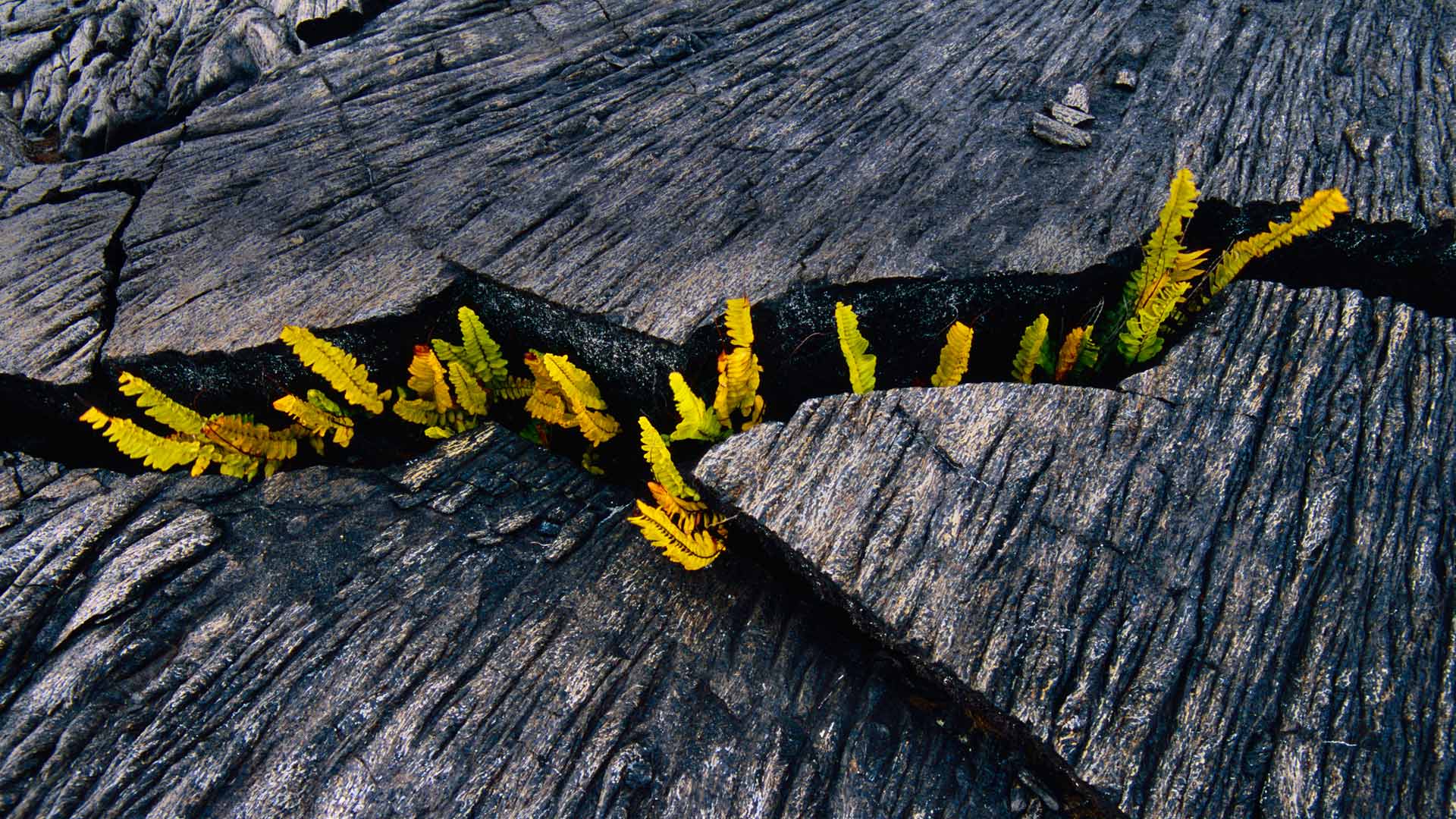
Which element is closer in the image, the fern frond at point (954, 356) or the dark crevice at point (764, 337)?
the fern frond at point (954, 356)

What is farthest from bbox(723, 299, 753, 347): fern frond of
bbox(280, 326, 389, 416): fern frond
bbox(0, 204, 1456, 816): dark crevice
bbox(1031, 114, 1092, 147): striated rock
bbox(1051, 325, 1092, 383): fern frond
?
bbox(1031, 114, 1092, 147): striated rock

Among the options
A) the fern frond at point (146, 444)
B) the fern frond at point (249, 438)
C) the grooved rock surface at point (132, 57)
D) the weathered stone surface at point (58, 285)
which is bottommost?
the fern frond at point (249, 438)

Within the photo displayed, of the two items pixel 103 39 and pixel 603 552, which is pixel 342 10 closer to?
pixel 103 39

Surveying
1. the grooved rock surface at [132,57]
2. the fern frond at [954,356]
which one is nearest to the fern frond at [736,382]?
the fern frond at [954,356]

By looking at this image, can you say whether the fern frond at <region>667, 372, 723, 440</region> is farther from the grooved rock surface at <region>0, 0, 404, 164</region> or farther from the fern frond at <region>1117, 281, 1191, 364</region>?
the grooved rock surface at <region>0, 0, 404, 164</region>

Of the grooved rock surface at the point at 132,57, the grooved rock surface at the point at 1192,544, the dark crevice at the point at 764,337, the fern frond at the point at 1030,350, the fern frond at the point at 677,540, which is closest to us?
the grooved rock surface at the point at 1192,544

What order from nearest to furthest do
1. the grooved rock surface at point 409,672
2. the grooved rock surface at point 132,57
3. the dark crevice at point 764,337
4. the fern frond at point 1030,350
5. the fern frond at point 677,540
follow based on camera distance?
the grooved rock surface at point 409,672, the fern frond at point 677,540, the fern frond at point 1030,350, the dark crevice at point 764,337, the grooved rock surface at point 132,57

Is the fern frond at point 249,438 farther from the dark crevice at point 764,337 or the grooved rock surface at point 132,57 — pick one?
the grooved rock surface at point 132,57

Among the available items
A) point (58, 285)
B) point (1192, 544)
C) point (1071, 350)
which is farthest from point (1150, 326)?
point (58, 285)

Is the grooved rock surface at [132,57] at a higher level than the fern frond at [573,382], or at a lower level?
higher
